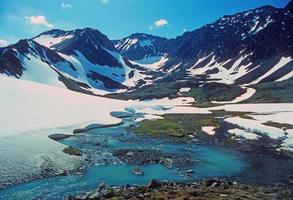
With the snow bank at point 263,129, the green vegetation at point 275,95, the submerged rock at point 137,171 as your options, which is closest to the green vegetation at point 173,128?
the snow bank at point 263,129

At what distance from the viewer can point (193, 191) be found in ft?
115

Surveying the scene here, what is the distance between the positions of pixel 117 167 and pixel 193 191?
14.2 metres

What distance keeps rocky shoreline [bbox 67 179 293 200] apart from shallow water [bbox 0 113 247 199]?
2.97 m

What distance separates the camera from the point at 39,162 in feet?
149

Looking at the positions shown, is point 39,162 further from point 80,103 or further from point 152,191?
point 80,103

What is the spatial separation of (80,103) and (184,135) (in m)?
38.1

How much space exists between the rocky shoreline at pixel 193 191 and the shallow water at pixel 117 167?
2.97 m

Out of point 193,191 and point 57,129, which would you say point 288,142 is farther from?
point 57,129

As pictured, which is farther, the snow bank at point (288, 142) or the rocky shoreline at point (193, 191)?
the snow bank at point (288, 142)

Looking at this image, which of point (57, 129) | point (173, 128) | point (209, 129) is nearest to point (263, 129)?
point (209, 129)

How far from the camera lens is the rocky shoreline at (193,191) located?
33.1 metres

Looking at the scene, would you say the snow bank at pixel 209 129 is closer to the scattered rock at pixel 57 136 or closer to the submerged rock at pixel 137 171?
the scattered rock at pixel 57 136

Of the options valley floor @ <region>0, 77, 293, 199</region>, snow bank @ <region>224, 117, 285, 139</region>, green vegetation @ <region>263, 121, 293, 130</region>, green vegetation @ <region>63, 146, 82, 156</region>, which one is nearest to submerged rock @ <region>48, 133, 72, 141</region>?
valley floor @ <region>0, 77, 293, 199</region>

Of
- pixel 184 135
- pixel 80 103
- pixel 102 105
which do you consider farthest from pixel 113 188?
pixel 102 105
